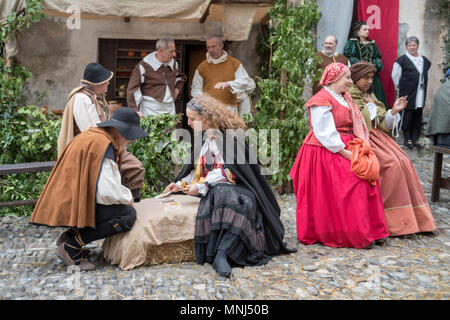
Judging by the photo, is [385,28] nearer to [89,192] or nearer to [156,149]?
[156,149]

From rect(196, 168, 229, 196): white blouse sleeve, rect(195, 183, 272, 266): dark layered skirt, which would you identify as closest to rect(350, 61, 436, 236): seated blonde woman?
rect(195, 183, 272, 266): dark layered skirt

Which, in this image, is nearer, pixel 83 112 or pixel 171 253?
pixel 171 253

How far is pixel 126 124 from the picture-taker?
12.1ft

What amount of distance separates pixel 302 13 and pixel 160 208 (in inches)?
130

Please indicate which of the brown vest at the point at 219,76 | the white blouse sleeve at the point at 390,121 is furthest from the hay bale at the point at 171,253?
the brown vest at the point at 219,76

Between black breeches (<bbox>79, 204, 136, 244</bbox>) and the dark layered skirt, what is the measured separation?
55 cm

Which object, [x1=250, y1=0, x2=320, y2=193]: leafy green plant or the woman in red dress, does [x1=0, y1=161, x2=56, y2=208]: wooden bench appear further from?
[x1=250, y1=0, x2=320, y2=193]: leafy green plant

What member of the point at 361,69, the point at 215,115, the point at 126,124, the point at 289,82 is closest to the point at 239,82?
the point at 289,82

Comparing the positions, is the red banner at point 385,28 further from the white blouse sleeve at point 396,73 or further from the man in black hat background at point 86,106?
the man in black hat background at point 86,106

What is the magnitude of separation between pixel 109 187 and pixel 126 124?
0.48 metres

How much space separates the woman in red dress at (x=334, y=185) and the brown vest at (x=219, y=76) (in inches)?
→ 94.3

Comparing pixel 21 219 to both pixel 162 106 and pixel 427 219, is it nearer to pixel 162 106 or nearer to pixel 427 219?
pixel 162 106

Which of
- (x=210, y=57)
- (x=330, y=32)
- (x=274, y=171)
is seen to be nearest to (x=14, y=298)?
(x=274, y=171)

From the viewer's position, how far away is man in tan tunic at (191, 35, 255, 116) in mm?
6754
